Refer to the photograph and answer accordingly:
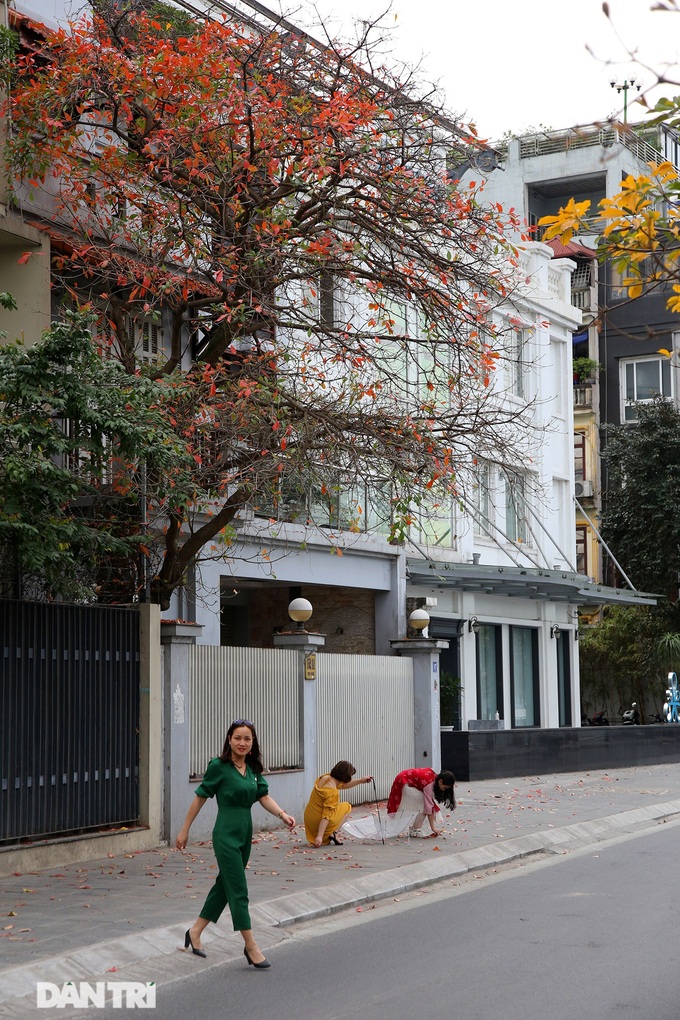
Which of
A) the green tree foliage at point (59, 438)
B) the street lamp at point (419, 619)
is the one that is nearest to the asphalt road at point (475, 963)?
the green tree foliage at point (59, 438)

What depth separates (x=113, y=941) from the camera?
9.12 m

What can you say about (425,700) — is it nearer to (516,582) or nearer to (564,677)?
(516,582)

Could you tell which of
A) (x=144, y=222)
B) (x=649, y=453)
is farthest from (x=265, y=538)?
(x=649, y=453)

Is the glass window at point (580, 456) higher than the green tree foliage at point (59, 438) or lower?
higher

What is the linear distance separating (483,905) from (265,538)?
977cm

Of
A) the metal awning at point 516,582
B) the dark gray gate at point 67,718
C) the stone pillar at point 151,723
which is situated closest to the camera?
the dark gray gate at point 67,718

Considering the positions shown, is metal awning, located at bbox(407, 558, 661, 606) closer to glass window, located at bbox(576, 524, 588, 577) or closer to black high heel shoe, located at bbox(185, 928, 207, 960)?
glass window, located at bbox(576, 524, 588, 577)

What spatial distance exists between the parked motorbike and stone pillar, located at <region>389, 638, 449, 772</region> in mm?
21309

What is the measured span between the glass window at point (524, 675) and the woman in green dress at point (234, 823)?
77.2 feet

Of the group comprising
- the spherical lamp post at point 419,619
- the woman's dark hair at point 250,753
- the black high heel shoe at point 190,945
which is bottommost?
the black high heel shoe at point 190,945

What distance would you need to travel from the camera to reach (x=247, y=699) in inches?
664

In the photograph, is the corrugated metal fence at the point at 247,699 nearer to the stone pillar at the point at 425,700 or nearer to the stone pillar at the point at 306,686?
the stone pillar at the point at 306,686

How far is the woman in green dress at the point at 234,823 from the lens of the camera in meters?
8.41

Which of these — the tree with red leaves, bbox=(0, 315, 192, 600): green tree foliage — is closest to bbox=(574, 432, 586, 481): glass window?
the tree with red leaves
